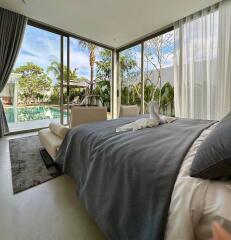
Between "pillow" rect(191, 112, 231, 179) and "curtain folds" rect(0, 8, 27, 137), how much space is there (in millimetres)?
3917

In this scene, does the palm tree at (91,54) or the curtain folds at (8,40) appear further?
the palm tree at (91,54)

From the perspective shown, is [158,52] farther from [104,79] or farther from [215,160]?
[215,160]

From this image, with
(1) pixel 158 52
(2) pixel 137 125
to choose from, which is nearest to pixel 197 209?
(2) pixel 137 125

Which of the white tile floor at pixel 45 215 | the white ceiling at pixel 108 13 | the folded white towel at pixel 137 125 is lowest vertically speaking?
the white tile floor at pixel 45 215

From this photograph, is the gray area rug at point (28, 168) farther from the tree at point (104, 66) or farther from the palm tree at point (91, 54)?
the tree at point (104, 66)

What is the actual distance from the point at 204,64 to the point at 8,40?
3995 millimetres

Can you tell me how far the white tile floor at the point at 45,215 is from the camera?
3.92ft

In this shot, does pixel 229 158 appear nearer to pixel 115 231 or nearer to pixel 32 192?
pixel 115 231

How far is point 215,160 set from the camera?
0.74 metres

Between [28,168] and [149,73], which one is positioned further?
[149,73]

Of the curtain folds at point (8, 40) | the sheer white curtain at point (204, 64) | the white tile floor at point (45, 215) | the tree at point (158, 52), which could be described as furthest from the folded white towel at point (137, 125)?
the curtain folds at point (8, 40)

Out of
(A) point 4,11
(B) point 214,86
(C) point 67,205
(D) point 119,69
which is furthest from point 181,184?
(D) point 119,69

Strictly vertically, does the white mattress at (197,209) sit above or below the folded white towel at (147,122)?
below

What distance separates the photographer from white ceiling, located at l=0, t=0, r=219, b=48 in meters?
2.98
